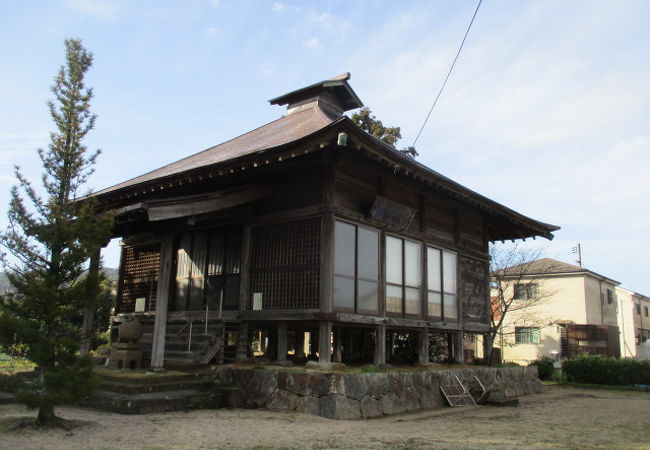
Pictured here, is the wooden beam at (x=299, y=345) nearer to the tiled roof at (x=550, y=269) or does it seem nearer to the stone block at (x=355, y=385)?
the stone block at (x=355, y=385)

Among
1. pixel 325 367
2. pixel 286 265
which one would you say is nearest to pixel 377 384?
pixel 325 367

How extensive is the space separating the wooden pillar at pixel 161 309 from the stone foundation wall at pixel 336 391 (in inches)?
49.9

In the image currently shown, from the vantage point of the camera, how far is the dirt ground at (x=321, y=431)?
670 cm

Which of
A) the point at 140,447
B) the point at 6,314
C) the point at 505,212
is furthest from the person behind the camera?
the point at 505,212

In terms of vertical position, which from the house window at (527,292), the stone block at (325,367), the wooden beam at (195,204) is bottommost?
the stone block at (325,367)

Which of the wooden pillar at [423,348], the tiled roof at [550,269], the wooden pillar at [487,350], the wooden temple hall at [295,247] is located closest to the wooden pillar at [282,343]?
the wooden temple hall at [295,247]

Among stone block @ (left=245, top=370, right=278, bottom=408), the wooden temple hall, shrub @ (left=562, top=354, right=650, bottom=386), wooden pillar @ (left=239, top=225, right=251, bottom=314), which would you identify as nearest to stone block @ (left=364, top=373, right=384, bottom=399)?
the wooden temple hall

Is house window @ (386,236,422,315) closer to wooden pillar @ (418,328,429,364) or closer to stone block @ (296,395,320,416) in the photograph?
wooden pillar @ (418,328,429,364)

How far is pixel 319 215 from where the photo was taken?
36.9ft

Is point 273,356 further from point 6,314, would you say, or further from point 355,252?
point 6,314

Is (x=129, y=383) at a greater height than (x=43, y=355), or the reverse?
(x=43, y=355)

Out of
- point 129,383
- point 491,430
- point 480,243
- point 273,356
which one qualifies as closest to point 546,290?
point 480,243

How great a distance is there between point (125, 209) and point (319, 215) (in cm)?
390

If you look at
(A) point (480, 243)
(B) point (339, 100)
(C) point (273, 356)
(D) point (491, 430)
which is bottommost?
(D) point (491, 430)
